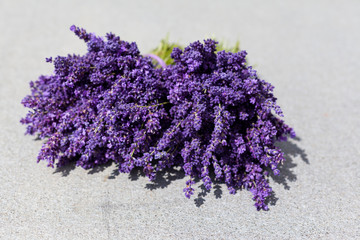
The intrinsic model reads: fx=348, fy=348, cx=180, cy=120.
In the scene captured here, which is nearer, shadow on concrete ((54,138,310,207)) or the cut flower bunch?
the cut flower bunch

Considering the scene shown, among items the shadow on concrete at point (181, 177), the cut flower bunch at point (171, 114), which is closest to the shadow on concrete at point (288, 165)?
the shadow on concrete at point (181, 177)

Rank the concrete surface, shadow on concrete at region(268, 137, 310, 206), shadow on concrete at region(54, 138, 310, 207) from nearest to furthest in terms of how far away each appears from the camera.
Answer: the concrete surface, shadow on concrete at region(54, 138, 310, 207), shadow on concrete at region(268, 137, 310, 206)

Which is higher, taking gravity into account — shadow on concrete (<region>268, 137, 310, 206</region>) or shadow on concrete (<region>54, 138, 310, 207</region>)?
shadow on concrete (<region>268, 137, 310, 206</region>)

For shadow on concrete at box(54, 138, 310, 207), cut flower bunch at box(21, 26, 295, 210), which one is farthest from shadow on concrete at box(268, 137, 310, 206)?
Answer: cut flower bunch at box(21, 26, 295, 210)

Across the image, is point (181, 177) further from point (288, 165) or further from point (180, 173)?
point (288, 165)

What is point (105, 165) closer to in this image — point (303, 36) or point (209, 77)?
point (209, 77)

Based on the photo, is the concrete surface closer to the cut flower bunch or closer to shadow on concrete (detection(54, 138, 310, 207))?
shadow on concrete (detection(54, 138, 310, 207))

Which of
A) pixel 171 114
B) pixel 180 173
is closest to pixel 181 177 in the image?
pixel 180 173
